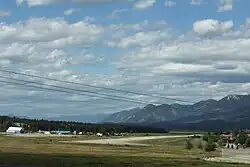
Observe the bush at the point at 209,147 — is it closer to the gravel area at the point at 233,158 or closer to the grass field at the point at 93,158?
the gravel area at the point at 233,158

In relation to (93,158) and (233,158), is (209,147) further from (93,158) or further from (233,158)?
(93,158)

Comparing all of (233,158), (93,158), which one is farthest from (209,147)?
(93,158)

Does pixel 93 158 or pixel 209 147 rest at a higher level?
pixel 209 147

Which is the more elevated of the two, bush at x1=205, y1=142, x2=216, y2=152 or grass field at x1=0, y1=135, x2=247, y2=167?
bush at x1=205, y1=142, x2=216, y2=152

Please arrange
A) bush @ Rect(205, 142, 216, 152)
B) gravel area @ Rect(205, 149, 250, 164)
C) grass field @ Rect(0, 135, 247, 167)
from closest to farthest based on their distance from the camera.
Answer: grass field @ Rect(0, 135, 247, 167) < gravel area @ Rect(205, 149, 250, 164) < bush @ Rect(205, 142, 216, 152)

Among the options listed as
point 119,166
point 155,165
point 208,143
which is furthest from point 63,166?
point 208,143

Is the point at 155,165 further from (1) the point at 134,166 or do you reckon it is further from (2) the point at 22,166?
(2) the point at 22,166

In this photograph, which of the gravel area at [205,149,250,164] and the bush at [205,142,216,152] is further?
the bush at [205,142,216,152]

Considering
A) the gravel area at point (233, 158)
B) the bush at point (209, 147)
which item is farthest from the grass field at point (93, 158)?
the bush at point (209, 147)

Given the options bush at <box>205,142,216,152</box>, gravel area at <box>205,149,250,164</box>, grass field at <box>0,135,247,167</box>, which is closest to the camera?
grass field at <box>0,135,247,167</box>

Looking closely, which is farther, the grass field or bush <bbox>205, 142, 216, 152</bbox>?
bush <bbox>205, 142, 216, 152</bbox>

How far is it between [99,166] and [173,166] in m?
10.8

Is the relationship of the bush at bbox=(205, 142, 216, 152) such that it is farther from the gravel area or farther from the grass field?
the grass field

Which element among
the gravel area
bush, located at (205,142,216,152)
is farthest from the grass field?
bush, located at (205,142,216,152)
